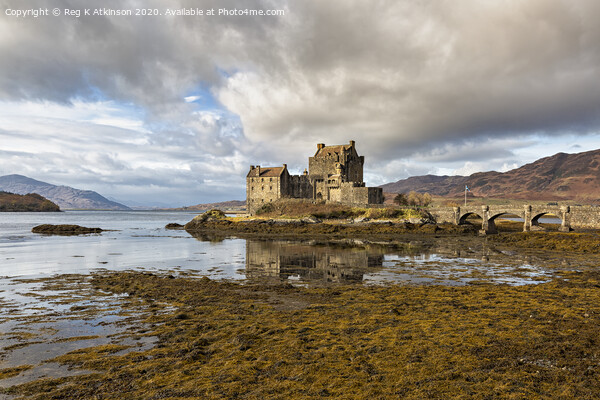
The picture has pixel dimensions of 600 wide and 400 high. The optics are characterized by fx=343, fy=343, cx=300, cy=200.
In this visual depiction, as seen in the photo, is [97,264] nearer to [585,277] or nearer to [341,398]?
[341,398]

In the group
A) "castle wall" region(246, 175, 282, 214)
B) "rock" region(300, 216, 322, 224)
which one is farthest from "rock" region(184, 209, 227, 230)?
"rock" region(300, 216, 322, 224)

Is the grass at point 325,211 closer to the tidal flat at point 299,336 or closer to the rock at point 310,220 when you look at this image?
the rock at point 310,220

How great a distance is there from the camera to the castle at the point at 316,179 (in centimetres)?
8862

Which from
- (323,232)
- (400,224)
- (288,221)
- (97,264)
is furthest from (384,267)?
(288,221)

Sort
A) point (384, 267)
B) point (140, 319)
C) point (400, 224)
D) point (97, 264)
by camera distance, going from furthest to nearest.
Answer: point (400, 224) < point (97, 264) < point (384, 267) < point (140, 319)

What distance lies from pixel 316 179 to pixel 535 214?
49974 millimetres

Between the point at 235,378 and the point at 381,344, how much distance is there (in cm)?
457

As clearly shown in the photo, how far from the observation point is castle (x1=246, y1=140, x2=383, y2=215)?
88.6 meters

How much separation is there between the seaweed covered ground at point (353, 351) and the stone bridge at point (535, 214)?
4786cm

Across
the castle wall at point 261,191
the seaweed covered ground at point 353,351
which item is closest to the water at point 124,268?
the seaweed covered ground at point 353,351

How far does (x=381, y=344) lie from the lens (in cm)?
1046

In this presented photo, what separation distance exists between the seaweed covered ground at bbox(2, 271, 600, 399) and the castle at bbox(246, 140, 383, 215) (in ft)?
230

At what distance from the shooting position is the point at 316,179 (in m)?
92.7

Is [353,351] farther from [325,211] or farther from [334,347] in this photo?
[325,211]
